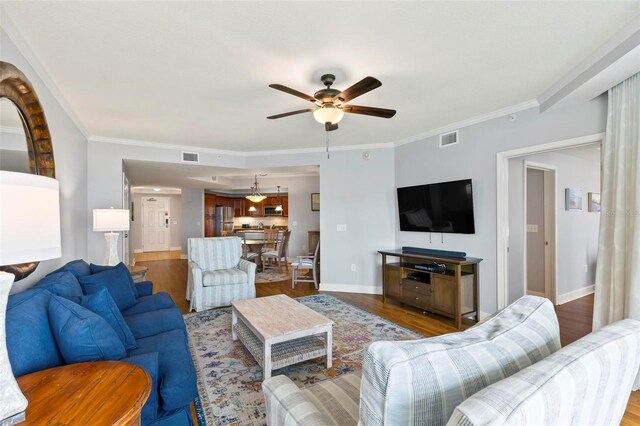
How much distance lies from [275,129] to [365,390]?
3.83 metres

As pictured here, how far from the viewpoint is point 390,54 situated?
2.28 meters

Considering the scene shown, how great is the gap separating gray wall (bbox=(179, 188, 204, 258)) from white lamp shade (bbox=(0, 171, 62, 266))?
8.92 meters

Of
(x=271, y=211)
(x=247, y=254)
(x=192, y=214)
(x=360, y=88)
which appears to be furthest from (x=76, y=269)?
(x=271, y=211)

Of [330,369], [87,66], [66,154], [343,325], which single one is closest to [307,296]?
[343,325]

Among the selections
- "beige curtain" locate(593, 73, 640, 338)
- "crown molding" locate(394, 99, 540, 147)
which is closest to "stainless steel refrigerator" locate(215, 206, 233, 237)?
"crown molding" locate(394, 99, 540, 147)

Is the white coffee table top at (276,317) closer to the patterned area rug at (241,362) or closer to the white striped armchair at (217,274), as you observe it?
the patterned area rug at (241,362)

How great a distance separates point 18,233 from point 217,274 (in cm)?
333

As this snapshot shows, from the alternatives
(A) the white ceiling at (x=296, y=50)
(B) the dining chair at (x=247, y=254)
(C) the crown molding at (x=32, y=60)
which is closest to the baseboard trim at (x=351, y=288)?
(B) the dining chair at (x=247, y=254)

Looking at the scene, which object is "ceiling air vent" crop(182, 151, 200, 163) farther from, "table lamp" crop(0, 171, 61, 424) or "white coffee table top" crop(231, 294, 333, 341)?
"table lamp" crop(0, 171, 61, 424)

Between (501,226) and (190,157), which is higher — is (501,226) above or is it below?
below

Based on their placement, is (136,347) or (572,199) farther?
(572,199)

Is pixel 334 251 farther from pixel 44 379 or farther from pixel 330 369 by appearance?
pixel 44 379

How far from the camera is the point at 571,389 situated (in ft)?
2.35

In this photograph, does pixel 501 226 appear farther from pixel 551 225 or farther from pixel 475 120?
pixel 551 225
